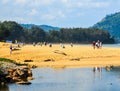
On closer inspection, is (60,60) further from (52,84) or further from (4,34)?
(4,34)

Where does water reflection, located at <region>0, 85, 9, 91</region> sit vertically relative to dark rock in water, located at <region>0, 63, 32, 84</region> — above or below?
below

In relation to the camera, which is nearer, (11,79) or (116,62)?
(11,79)

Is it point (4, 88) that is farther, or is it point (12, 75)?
point (12, 75)

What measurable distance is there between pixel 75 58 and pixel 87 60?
243 centimetres

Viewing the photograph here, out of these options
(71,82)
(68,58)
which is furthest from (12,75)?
(68,58)

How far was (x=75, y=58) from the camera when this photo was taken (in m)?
63.3

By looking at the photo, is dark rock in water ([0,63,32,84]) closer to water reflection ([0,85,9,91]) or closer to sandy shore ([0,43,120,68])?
water reflection ([0,85,9,91])

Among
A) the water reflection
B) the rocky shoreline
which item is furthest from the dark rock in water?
the water reflection

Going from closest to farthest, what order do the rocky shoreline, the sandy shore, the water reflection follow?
the water reflection < the rocky shoreline < the sandy shore

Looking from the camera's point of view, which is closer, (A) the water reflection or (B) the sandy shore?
(A) the water reflection

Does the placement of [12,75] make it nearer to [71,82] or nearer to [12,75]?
[12,75]

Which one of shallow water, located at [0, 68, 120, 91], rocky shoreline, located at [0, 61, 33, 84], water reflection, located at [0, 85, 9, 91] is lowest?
water reflection, located at [0, 85, 9, 91]

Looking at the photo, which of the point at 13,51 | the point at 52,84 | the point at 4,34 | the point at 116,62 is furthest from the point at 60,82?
the point at 4,34

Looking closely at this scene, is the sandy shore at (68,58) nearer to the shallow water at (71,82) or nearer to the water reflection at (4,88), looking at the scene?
the shallow water at (71,82)
